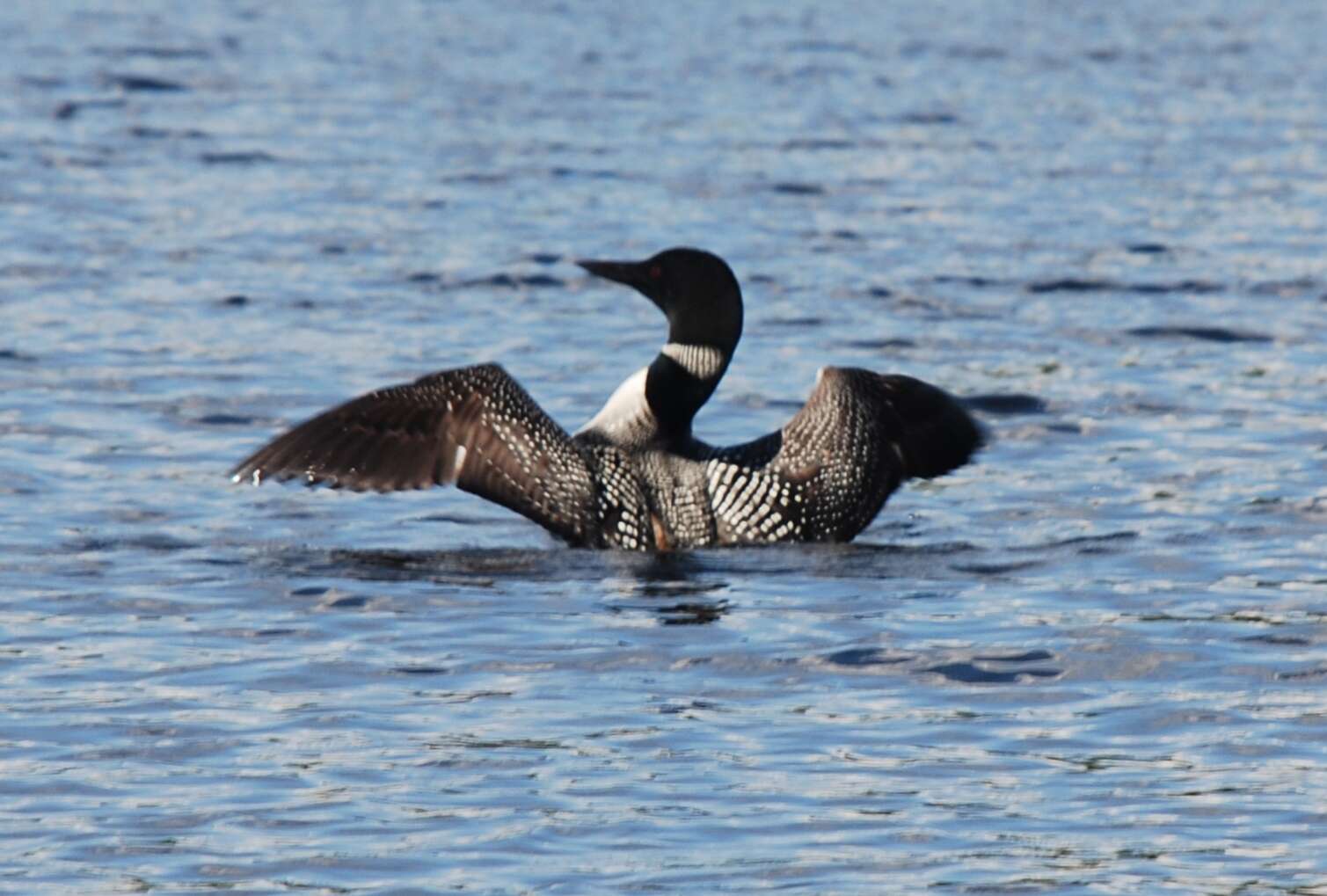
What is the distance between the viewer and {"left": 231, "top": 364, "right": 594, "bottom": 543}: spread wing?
8.45m

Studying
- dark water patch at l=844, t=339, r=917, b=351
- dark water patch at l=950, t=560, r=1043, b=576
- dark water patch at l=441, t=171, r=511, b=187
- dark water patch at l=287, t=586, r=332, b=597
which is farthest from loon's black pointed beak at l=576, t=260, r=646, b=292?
dark water patch at l=441, t=171, r=511, b=187

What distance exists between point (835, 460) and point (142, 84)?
13.2m

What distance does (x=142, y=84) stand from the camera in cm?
2064

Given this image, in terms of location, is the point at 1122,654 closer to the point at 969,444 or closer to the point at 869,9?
the point at 969,444

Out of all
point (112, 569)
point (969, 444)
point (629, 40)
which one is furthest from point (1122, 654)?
point (629, 40)

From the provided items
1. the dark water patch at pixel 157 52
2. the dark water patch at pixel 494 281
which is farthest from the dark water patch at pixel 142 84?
the dark water patch at pixel 494 281

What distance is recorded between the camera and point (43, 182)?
16406 millimetres

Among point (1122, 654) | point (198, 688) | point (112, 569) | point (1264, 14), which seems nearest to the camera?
point (198, 688)

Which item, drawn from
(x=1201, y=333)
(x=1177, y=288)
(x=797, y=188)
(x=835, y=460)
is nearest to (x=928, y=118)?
(x=797, y=188)

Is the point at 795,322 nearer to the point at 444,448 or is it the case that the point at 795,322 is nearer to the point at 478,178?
the point at 478,178

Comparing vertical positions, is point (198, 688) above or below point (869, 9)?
below

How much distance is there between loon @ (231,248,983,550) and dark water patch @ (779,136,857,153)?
31.9 feet

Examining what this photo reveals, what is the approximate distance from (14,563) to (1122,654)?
3.51 m

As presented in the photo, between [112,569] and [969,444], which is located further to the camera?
[969,444]
